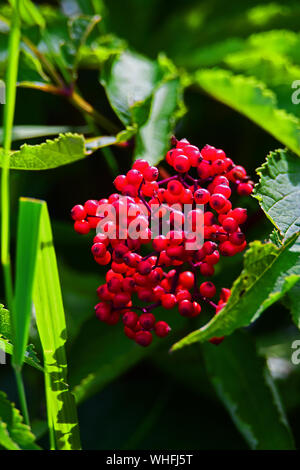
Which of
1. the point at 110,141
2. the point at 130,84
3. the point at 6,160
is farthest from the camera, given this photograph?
the point at 130,84

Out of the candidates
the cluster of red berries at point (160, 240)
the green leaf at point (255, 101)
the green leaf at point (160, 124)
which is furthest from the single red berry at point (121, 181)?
the green leaf at point (255, 101)

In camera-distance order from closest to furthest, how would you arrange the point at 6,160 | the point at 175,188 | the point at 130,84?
the point at 6,160 < the point at 175,188 < the point at 130,84

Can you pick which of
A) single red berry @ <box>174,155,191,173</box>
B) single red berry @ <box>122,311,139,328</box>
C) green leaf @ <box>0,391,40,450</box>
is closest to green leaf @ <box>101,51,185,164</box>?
single red berry @ <box>174,155,191,173</box>

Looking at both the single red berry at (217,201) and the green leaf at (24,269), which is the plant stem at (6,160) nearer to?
the green leaf at (24,269)

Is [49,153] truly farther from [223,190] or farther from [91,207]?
[223,190]

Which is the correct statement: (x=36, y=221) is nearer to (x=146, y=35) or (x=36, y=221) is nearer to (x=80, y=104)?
(x=80, y=104)

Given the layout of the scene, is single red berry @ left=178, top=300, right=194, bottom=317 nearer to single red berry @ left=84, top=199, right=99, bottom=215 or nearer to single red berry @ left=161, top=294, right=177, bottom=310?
single red berry @ left=161, top=294, right=177, bottom=310

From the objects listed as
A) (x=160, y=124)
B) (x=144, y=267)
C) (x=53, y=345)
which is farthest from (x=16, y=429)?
(x=160, y=124)
